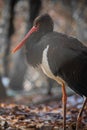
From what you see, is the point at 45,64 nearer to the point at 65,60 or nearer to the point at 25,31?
the point at 65,60

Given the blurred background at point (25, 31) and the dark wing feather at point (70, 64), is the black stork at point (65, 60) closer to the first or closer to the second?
the dark wing feather at point (70, 64)

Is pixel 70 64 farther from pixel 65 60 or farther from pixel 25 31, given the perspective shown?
pixel 25 31

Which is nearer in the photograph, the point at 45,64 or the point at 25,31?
the point at 45,64

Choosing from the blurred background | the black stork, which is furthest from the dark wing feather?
the blurred background

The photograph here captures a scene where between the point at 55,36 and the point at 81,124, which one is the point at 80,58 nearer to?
the point at 55,36

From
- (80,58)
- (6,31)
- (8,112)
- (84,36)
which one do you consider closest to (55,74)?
(80,58)

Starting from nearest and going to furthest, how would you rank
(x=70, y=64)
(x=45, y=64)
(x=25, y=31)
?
(x=70, y=64), (x=45, y=64), (x=25, y=31)

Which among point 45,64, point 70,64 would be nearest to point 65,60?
point 70,64

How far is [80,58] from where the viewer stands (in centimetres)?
571

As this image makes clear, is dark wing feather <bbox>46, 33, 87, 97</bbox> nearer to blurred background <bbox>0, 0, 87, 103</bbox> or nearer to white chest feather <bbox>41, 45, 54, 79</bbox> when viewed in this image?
white chest feather <bbox>41, 45, 54, 79</bbox>

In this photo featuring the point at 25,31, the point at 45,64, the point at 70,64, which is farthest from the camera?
the point at 25,31

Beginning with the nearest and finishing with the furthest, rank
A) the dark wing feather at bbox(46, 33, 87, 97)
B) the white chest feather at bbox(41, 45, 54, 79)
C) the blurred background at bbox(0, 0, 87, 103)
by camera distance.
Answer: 1. the dark wing feather at bbox(46, 33, 87, 97)
2. the white chest feather at bbox(41, 45, 54, 79)
3. the blurred background at bbox(0, 0, 87, 103)

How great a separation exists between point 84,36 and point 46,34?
7.18 metres

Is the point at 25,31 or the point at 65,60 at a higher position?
the point at 25,31
